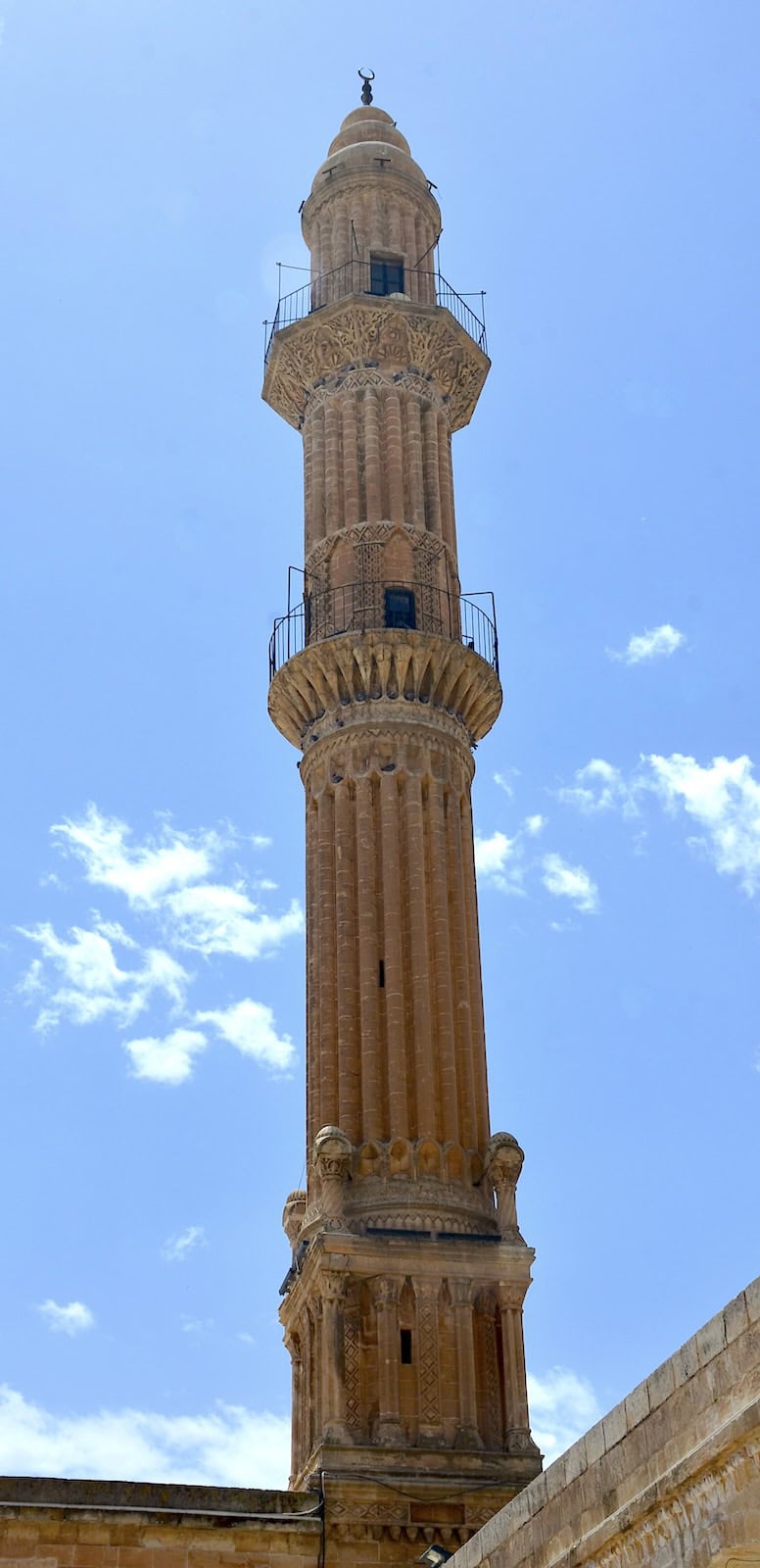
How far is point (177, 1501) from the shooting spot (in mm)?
17625

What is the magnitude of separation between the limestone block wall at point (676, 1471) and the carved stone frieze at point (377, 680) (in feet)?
43.9

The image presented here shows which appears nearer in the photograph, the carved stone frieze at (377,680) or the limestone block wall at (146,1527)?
the limestone block wall at (146,1527)

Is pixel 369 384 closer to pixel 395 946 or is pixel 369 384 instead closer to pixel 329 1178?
pixel 395 946

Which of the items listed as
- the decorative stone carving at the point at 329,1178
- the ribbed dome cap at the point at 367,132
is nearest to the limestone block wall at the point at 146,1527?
the decorative stone carving at the point at 329,1178

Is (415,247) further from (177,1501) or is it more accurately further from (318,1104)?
(177,1501)

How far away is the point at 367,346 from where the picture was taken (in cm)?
2584

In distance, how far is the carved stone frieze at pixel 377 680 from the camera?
2325 centimetres

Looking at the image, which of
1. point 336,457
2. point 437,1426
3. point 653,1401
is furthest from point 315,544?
point 653,1401

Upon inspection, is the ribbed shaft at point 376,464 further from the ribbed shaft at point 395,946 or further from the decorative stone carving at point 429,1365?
the decorative stone carving at point 429,1365

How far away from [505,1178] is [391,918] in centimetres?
343

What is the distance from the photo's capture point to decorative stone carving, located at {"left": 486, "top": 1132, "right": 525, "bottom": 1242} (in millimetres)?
20453

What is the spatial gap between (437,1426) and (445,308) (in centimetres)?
1535

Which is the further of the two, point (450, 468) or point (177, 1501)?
point (450, 468)

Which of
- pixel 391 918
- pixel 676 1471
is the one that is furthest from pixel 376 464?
pixel 676 1471
